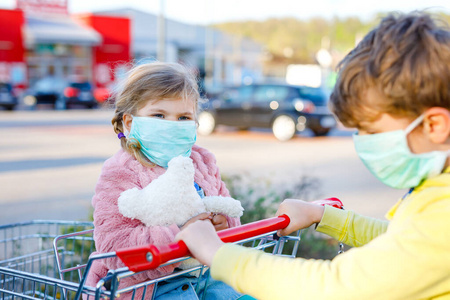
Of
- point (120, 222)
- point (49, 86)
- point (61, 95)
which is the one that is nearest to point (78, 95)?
point (61, 95)

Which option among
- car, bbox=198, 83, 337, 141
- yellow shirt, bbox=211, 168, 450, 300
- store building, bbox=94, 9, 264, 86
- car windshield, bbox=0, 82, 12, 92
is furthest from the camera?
store building, bbox=94, 9, 264, 86

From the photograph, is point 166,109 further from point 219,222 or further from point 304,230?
point 304,230

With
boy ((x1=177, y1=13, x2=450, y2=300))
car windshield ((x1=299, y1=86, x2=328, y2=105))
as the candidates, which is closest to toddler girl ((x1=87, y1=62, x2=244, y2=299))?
boy ((x1=177, y1=13, x2=450, y2=300))

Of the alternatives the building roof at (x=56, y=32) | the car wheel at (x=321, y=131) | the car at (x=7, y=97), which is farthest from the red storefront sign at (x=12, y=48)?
the car wheel at (x=321, y=131)

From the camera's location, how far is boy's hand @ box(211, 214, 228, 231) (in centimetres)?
227

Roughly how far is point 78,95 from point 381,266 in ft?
91.9

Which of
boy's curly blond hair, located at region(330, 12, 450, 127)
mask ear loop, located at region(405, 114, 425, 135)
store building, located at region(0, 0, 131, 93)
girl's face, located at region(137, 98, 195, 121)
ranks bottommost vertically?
girl's face, located at region(137, 98, 195, 121)

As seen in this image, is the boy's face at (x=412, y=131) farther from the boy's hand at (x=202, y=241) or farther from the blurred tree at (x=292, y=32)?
the blurred tree at (x=292, y=32)

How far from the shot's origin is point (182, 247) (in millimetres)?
1595

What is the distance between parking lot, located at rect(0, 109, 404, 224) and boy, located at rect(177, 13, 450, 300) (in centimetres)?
450

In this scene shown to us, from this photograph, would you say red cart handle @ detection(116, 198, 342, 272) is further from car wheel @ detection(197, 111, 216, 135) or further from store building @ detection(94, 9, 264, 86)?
store building @ detection(94, 9, 264, 86)

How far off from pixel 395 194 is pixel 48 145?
29.6 ft

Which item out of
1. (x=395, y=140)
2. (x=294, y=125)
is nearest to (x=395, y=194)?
(x=395, y=140)

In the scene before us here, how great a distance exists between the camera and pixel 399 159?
153 cm
